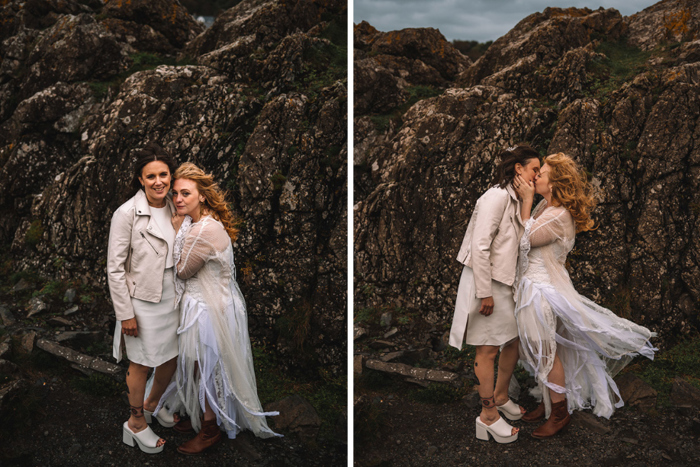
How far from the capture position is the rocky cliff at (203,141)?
10.2 ft

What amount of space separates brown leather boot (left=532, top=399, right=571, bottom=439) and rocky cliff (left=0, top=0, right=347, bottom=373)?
1.49m

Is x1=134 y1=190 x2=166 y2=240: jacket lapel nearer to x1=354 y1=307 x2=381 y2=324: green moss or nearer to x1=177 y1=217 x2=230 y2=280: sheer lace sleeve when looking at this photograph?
x1=177 y1=217 x2=230 y2=280: sheer lace sleeve

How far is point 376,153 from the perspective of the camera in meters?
3.47

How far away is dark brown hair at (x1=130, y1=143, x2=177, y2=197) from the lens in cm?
288

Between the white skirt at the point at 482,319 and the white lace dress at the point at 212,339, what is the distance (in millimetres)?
1523

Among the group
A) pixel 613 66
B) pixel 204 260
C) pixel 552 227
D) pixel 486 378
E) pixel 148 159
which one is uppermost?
pixel 613 66

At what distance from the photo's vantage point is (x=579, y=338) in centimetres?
320

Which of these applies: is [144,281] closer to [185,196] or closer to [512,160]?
[185,196]

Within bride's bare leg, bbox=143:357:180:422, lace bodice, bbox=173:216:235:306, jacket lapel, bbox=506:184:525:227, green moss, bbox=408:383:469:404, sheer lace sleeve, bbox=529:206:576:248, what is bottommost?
green moss, bbox=408:383:469:404

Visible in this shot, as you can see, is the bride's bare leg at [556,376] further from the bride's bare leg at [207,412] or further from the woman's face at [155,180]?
the woman's face at [155,180]

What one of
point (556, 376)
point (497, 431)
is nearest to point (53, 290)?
point (497, 431)

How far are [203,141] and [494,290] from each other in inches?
95.2

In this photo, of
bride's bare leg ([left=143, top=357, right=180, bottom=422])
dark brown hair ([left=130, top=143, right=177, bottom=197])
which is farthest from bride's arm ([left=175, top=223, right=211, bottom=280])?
bride's bare leg ([left=143, top=357, right=180, bottom=422])

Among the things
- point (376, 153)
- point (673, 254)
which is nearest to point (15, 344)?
point (376, 153)
